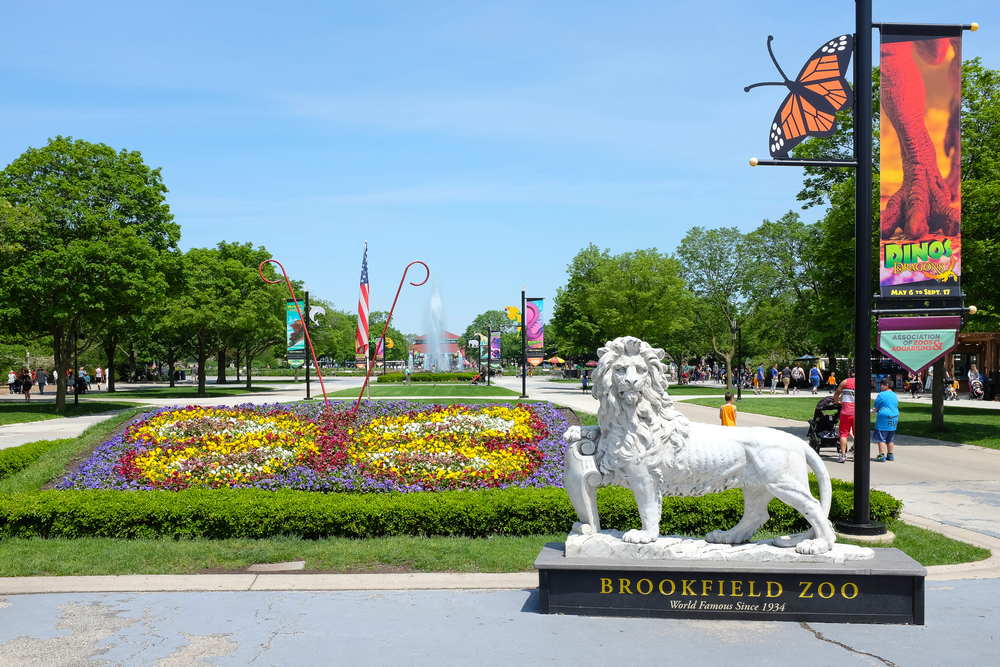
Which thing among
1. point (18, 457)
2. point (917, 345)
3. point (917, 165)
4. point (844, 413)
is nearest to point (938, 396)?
point (844, 413)

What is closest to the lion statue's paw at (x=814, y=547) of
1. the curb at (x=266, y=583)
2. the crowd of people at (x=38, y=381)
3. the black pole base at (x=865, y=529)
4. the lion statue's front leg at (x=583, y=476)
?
the lion statue's front leg at (x=583, y=476)

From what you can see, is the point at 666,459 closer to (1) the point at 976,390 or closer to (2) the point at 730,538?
(2) the point at 730,538

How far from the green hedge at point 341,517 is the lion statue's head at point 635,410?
245 cm

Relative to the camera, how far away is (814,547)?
18.6 ft

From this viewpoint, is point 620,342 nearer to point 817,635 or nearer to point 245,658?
point 817,635

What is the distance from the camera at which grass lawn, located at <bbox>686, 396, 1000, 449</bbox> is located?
766 inches

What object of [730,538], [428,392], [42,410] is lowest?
[42,410]

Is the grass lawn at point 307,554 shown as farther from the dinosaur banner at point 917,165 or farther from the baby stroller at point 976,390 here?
the baby stroller at point 976,390

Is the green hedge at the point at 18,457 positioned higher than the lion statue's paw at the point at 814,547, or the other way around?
the lion statue's paw at the point at 814,547

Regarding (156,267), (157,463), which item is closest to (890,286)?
(157,463)

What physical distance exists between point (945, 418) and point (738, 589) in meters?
23.9

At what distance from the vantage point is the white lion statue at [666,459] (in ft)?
18.9

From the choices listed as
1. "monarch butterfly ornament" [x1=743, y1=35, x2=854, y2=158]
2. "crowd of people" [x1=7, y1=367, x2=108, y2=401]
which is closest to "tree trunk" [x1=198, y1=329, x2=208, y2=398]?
"crowd of people" [x1=7, y1=367, x2=108, y2=401]

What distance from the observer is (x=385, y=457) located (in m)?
11.1
